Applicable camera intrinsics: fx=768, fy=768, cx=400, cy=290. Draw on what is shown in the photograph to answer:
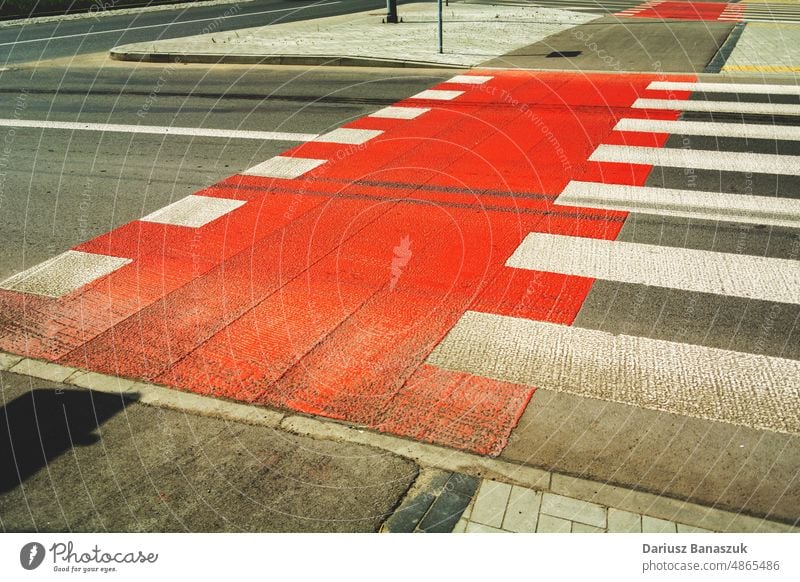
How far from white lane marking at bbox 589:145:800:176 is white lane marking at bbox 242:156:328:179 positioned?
3807mm

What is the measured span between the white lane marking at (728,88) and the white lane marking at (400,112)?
481cm

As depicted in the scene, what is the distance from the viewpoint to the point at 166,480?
4.50 metres

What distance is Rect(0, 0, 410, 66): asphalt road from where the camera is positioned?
72.5ft

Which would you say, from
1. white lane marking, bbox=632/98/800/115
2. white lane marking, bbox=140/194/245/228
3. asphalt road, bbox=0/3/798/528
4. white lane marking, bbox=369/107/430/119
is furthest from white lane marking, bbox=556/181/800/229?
white lane marking, bbox=632/98/800/115

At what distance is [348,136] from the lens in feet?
38.4

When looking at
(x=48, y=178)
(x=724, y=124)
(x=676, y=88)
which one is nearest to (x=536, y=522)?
(x=48, y=178)

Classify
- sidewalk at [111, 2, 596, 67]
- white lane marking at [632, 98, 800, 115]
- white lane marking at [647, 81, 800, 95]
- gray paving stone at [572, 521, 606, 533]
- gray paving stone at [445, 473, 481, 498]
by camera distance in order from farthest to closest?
sidewalk at [111, 2, 596, 67] < white lane marking at [647, 81, 800, 95] < white lane marking at [632, 98, 800, 115] < gray paving stone at [445, 473, 481, 498] < gray paving stone at [572, 521, 606, 533]

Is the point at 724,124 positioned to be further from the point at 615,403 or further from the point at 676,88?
the point at 615,403

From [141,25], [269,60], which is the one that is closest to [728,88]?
[269,60]

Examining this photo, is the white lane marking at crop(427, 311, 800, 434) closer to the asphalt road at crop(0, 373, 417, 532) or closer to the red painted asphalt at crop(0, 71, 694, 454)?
the red painted asphalt at crop(0, 71, 694, 454)
